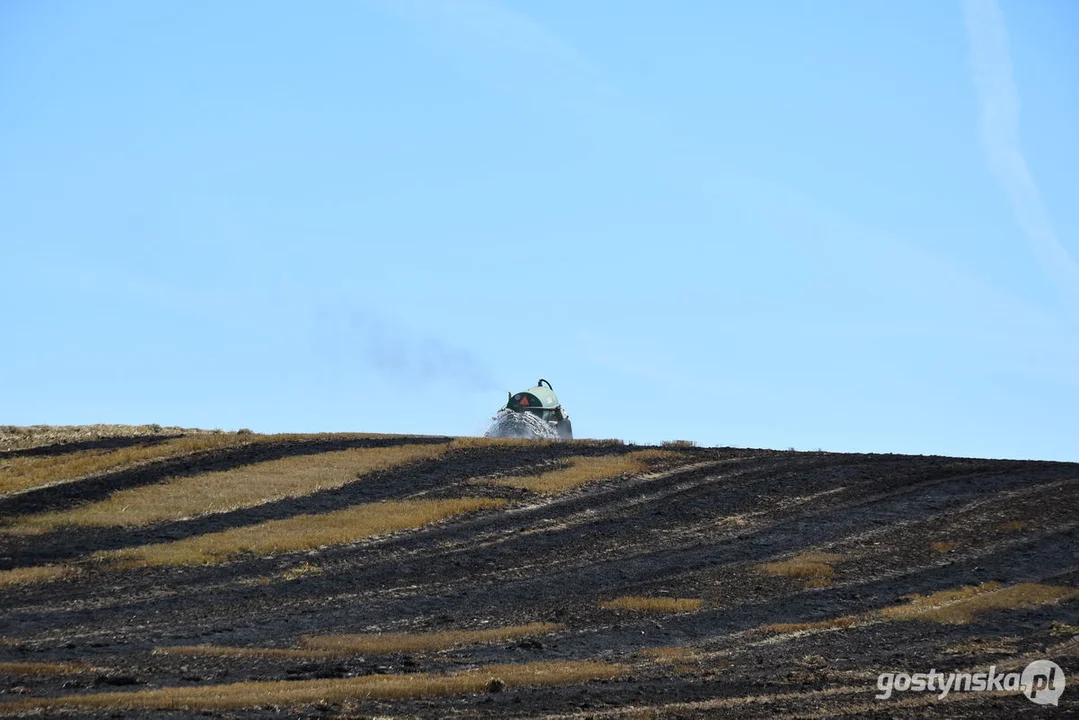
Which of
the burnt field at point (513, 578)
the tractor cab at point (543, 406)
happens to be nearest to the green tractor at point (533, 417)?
the tractor cab at point (543, 406)

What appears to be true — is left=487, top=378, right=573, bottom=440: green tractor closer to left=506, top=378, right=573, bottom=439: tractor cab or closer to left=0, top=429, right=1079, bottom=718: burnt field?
left=506, top=378, right=573, bottom=439: tractor cab

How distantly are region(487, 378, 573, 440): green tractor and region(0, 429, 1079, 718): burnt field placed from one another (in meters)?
8.45

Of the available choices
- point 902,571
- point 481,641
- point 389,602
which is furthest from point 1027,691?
point 389,602

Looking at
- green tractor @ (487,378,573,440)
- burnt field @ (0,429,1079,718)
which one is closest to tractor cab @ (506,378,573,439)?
green tractor @ (487,378,573,440)

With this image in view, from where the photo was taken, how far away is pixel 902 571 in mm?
32656

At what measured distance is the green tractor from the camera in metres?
59.6

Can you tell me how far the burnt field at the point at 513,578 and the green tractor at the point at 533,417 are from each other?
27.7ft

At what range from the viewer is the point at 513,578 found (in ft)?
108

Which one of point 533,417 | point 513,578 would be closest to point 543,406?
point 533,417

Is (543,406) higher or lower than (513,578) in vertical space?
higher

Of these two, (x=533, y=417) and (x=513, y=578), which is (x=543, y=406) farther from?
(x=513, y=578)

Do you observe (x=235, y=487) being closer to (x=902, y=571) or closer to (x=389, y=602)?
(x=389, y=602)

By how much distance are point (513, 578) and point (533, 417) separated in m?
27.2

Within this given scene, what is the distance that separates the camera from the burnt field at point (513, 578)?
20188 mm
